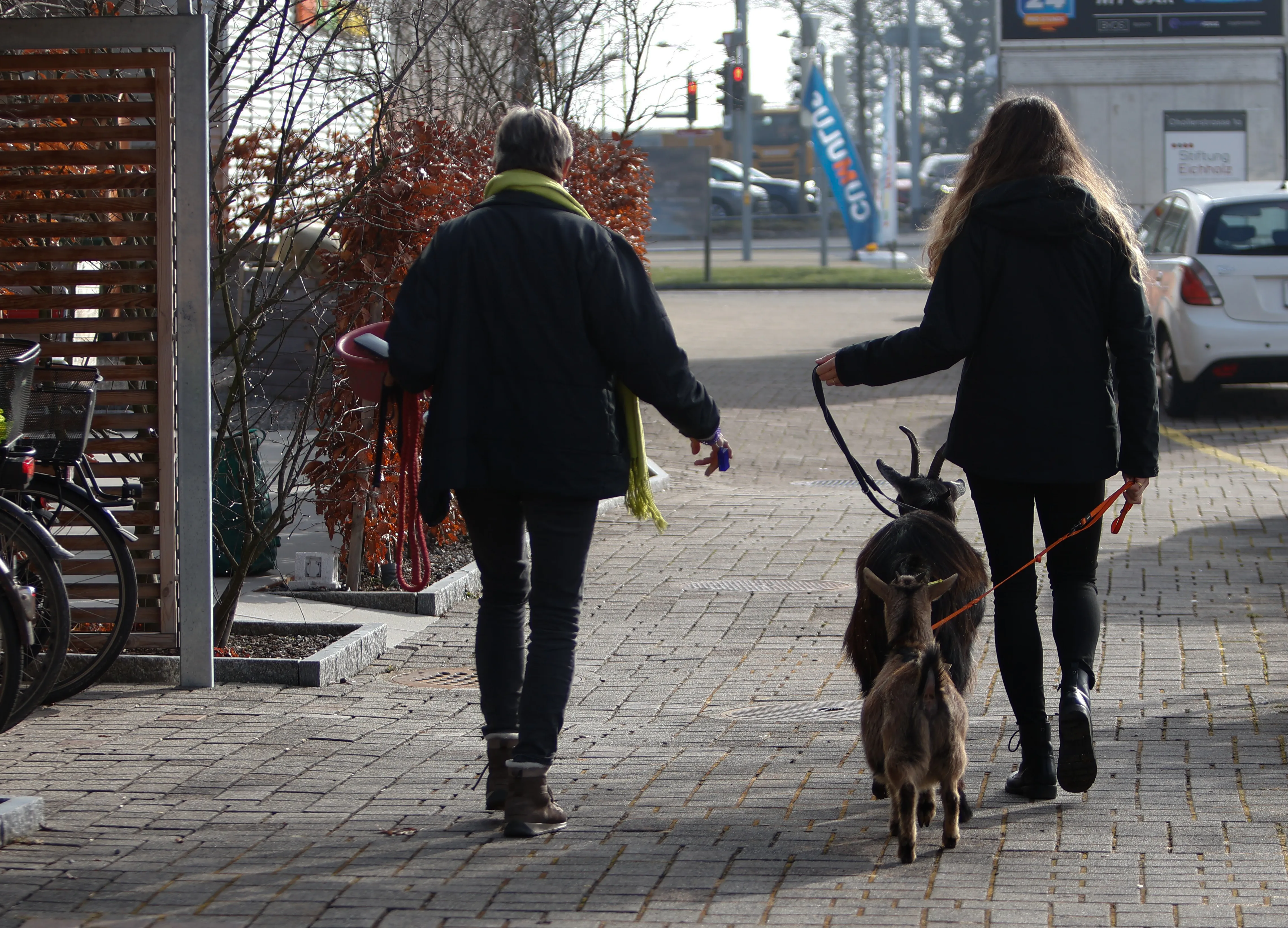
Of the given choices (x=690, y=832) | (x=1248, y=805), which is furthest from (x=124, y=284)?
(x=1248, y=805)

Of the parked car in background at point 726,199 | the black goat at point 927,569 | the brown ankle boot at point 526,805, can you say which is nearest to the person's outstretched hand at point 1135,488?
the black goat at point 927,569

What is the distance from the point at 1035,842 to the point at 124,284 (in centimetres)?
399

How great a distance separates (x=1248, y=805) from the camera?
4785mm

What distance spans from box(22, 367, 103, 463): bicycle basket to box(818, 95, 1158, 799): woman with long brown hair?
273 centimetres

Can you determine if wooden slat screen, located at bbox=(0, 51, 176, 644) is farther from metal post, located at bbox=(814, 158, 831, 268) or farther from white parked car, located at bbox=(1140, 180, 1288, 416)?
metal post, located at bbox=(814, 158, 831, 268)

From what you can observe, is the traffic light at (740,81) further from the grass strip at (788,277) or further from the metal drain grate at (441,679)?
the metal drain grate at (441,679)

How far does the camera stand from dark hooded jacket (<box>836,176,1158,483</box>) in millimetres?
4797

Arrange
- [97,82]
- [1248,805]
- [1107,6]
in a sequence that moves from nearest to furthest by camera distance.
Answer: [1248,805], [97,82], [1107,6]

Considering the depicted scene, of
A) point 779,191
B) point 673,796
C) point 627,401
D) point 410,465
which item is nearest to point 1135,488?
point 627,401

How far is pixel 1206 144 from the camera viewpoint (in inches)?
952

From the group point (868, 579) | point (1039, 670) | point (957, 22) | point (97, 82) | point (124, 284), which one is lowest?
point (1039, 670)

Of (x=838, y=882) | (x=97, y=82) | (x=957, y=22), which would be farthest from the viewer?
(x=957, y=22)

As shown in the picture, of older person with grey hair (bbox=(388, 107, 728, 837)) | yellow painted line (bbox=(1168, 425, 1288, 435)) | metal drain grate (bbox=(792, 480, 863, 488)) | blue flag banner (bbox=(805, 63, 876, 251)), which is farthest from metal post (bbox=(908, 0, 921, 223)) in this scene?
older person with grey hair (bbox=(388, 107, 728, 837))

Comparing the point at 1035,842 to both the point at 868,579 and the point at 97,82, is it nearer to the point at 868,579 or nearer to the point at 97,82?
the point at 868,579
